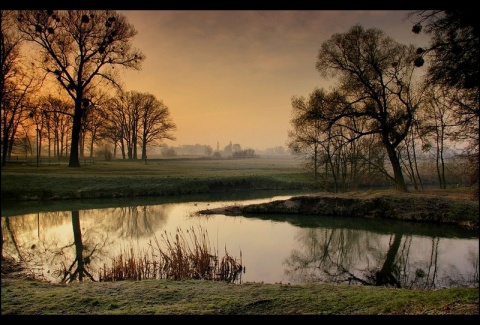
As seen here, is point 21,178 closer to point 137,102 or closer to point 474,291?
point 137,102

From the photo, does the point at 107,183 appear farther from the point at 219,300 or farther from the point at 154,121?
the point at 219,300

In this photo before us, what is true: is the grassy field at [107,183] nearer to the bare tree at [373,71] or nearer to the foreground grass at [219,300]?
the bare tree at [373,71]

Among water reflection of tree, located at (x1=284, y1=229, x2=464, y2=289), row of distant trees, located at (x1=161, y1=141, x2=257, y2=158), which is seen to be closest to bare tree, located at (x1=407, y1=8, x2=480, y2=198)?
water reflection of tree, located at (x1=284, y1=229, x2=464, y2=289)

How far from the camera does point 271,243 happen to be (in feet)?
56.1

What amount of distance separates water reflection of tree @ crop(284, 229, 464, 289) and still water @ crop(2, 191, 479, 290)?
3 cm

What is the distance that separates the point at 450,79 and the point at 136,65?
35.1 metres

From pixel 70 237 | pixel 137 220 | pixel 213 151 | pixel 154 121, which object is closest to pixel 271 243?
pixel 137 220

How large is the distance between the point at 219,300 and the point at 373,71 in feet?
78.5

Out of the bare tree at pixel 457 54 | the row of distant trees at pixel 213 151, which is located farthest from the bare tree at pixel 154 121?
the row of distant trees at pixel 213 151

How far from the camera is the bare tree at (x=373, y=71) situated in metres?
26.1

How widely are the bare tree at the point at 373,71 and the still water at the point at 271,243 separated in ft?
25.6
